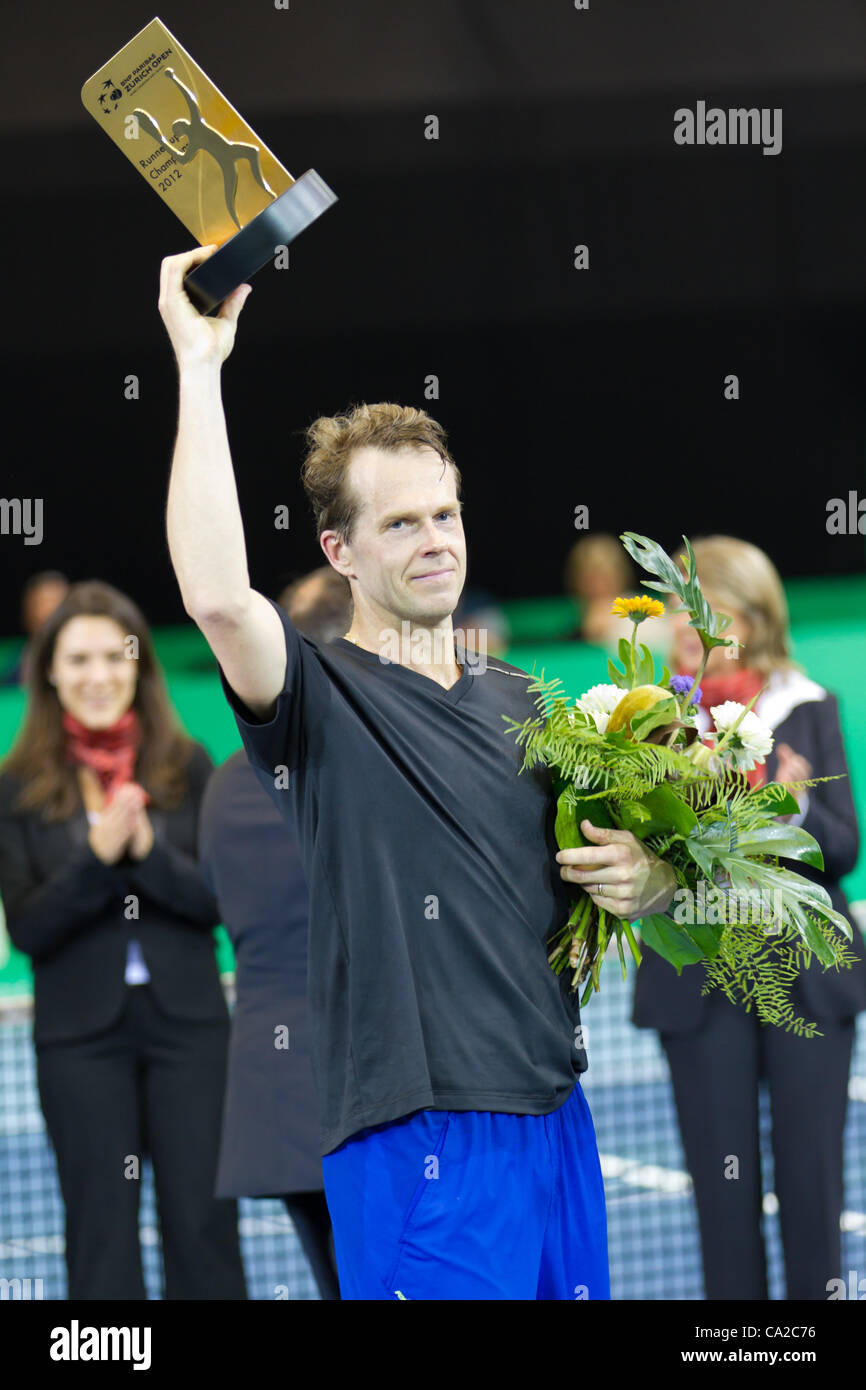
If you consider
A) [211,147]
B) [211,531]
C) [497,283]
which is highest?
[497,283]

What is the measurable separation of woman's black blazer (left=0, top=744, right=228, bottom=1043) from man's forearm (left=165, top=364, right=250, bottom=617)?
185 cm

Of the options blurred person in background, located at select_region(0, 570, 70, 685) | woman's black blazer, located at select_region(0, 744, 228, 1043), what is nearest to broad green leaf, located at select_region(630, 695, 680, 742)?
woman's black blazer, located at select_region(0, 744, 228, 1043)

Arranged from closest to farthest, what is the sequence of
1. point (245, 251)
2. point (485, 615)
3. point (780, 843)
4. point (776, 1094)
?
point (245, 251) → point (780, 843) → point (776, 1094) → point (485, 615)

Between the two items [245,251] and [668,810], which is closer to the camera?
[245,251]

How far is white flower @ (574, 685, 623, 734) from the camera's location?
8.55 ft

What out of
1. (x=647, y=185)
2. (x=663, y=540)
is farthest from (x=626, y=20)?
(x=663, y=540)

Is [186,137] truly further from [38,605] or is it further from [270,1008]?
[38,605]

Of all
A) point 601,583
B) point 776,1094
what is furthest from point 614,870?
point 601,583

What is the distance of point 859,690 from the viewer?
11.9 m

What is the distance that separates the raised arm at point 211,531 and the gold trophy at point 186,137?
10.2 inches

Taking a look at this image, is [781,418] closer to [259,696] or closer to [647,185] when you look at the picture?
[647,185]

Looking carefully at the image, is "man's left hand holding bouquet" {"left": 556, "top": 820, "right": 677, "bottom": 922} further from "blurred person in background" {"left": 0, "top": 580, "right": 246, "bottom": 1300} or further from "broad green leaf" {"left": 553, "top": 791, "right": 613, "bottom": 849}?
"blurred person in background" {"left": 0, "top": 580, "right": 246, "bottom": 1300}

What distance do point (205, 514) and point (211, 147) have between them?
2.18 feet

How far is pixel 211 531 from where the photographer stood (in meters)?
2.24
